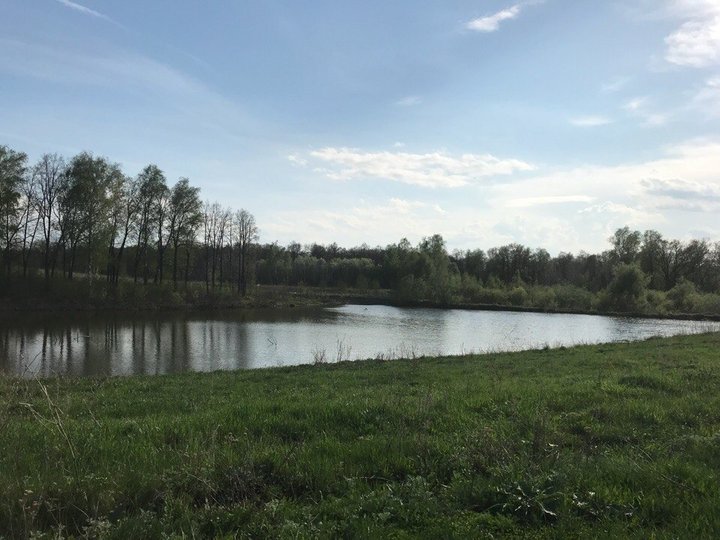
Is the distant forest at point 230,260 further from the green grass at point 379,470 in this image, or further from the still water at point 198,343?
the green grass at point 379,470

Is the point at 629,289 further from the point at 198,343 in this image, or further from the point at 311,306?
the point at 198,343

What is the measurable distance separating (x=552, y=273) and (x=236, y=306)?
241 ft

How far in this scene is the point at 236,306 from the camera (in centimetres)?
6347

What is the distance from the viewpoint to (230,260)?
77500 mm

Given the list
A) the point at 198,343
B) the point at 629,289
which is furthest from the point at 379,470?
the point at 629,289

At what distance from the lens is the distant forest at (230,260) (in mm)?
51031

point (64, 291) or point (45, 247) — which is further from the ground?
point (45, 247)

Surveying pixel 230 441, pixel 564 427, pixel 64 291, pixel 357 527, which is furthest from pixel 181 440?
pixel 64 291

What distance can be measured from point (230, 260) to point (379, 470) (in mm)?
75445

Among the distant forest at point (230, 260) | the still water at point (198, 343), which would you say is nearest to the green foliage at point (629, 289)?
the distant forest at point (230, 260)

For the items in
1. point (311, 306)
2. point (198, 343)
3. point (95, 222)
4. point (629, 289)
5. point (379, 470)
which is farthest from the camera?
point (311, 306)

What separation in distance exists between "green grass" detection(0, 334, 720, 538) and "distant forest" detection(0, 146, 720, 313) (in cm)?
5067

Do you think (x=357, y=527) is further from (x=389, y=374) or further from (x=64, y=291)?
(x=64, y=291)

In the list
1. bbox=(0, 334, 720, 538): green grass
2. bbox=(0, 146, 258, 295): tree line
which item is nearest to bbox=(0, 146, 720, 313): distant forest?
bbox=(0, 146, 258, 295): tree line
